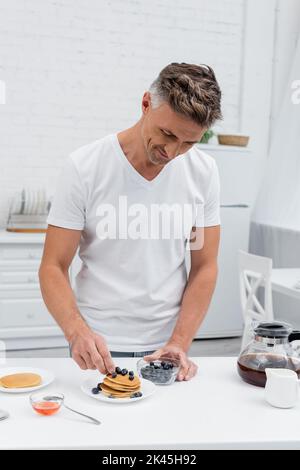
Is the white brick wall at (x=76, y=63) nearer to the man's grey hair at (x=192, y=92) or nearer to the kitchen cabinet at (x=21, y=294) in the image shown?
the kitchen cabinet at (x=21, y=294)

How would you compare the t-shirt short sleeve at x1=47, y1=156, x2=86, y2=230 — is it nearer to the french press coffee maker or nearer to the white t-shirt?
the white t-shirt

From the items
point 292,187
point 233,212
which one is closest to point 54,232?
point 233,212

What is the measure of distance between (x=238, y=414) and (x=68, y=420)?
39cm

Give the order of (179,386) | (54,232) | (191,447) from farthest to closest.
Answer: (54,232) < (179,386) < (191,447)

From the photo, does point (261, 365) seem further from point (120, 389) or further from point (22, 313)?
point (22, 313)

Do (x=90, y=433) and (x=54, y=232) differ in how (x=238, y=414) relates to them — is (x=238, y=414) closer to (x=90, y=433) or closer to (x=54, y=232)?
(x=90, y=433)

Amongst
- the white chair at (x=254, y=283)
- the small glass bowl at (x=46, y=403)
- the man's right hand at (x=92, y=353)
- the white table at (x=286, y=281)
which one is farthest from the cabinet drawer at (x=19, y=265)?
the small glass bowl at (x=46, y=403)

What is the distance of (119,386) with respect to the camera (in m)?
1.38

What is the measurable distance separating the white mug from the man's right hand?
38cm

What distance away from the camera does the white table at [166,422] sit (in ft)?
3.85

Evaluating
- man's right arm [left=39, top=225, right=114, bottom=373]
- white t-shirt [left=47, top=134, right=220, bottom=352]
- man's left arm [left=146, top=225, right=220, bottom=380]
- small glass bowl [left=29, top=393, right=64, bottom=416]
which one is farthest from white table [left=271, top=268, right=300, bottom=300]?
small glass bowl [left=29, top=393, right=64, bottom=416]

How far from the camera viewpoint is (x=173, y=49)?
15.9 ft

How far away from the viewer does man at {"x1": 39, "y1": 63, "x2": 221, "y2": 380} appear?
1.67 m

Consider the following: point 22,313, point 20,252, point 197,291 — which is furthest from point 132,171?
point 22,313
